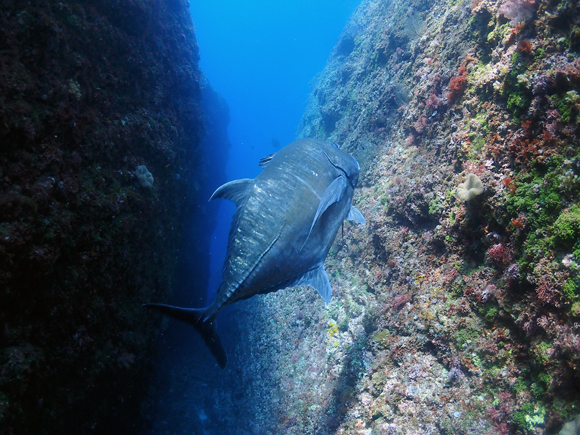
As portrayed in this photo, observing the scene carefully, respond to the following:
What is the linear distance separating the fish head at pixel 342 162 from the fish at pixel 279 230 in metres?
0.02

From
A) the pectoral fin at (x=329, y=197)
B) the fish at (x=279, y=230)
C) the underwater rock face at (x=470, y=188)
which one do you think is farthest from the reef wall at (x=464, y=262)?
the pectoral fin at (x=329, y=197)

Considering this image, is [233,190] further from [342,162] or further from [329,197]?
[342,162]

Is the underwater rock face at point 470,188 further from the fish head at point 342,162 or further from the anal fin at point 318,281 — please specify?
the anal fin at point 318,281

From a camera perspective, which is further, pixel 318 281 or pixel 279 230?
pixel 318 281

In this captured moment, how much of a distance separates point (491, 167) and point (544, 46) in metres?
1.48

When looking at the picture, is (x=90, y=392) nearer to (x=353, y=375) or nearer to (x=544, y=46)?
(x=353, y=375)

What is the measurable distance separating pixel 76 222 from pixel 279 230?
8.17 ft

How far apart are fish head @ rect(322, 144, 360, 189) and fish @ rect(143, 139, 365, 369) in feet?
0.07

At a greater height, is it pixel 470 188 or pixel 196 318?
pixel 470 188

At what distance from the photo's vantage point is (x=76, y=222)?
3.20m

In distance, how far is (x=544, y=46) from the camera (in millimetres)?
3182

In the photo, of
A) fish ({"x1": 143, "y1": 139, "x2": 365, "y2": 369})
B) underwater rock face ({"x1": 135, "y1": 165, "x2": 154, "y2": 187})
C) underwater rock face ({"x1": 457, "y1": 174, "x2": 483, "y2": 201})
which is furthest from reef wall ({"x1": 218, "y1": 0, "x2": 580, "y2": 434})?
underwater rock face ({"x1": 135, "y1": 165, "x2": 154, "y2": 187})

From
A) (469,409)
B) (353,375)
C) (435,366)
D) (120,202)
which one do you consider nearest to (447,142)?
(435,366)

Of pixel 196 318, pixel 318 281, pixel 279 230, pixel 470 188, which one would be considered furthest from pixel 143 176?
pixel 470 188
